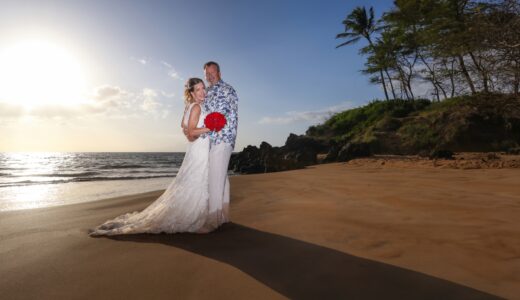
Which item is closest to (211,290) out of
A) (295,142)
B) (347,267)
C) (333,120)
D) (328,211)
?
(347,267)

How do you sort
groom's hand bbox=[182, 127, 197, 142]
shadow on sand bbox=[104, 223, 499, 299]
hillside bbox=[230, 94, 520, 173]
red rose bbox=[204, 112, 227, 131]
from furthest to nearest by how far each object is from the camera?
hillside bbox=[230, 94, 520, 173] < groom's hand bbox=[182, 127, 197, 142] < red rose bbox=[204, 112, 227, 131] < shadow on sand bbox=[104, 223, 499, 299]

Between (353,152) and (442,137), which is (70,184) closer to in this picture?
(353,152)

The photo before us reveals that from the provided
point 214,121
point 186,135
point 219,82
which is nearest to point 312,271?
point 214,121

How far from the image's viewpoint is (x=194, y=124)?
4.02 meters

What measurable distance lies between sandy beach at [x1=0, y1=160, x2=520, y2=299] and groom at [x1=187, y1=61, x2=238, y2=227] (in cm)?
44

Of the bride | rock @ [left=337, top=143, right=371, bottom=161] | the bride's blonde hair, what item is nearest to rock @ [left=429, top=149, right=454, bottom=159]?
rock @ [left=337, top=143, right=371, bottom=161]

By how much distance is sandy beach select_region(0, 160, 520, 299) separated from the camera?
2.28m

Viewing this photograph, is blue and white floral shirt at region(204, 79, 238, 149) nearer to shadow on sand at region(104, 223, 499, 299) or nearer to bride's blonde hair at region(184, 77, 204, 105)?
bride's blonde hair at region(184, 77, 204, 105)

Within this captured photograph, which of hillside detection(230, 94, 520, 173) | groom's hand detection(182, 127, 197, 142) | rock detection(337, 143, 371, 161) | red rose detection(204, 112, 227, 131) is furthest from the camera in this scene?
rock detection(337, 143, 371, 161)

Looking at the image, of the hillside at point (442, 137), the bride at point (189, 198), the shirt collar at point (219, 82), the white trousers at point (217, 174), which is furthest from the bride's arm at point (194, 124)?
the hillside at point (442, 137)

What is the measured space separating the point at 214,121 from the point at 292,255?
1.92 metres

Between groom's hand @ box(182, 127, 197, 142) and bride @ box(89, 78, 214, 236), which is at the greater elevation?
groom's hand @ box(182, 127, 197, 142)

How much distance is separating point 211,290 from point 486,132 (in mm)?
19832

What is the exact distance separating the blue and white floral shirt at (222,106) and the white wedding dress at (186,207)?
14 centimetres
